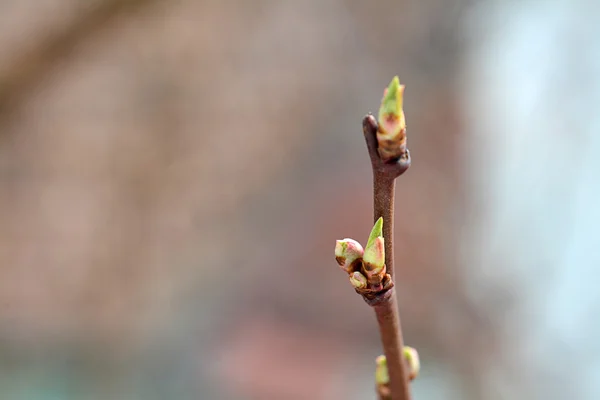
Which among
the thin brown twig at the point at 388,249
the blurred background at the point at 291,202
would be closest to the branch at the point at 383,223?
the thin brown twig at the point at 388,249

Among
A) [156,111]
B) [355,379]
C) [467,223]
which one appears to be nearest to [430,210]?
[467,223]

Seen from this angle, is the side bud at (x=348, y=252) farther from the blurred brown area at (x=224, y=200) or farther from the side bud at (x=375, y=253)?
the blurred brown area at (x=224, y=200)

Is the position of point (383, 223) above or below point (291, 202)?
below

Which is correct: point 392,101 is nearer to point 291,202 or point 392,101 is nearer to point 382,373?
point 382,373

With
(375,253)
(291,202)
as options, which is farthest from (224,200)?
(375,253)

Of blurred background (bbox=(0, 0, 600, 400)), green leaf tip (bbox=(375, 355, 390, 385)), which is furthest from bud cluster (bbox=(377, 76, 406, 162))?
blurred background (bbox=(0, 0, 600, 400))

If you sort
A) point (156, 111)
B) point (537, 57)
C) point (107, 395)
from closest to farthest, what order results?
point (107, 395) → point (156, 111) → point (537, 57)

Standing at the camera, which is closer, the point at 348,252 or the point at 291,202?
the point at 348,252

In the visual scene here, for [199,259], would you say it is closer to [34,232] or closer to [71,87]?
[34,232]
